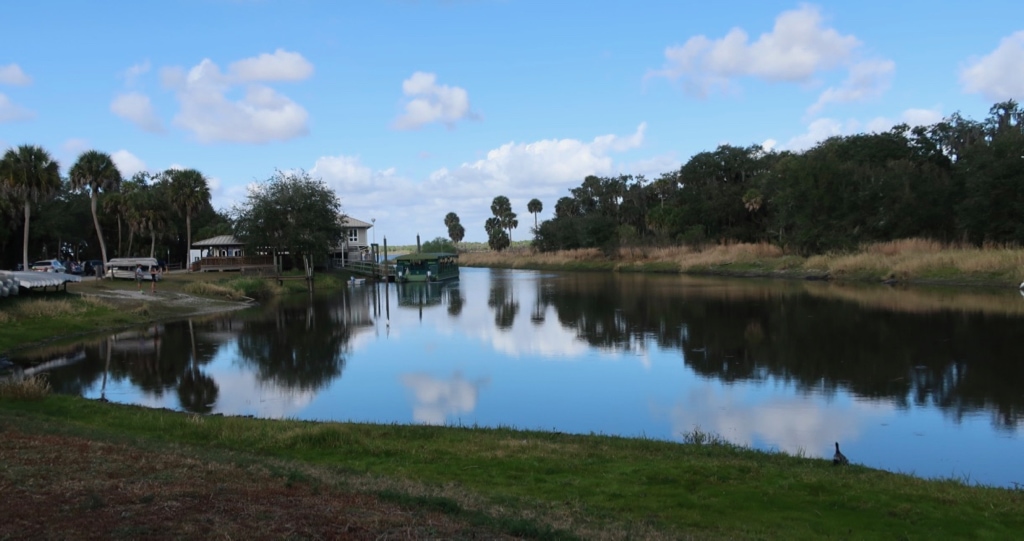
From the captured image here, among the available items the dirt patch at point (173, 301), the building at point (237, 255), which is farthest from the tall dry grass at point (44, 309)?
the building at point (237, 255)

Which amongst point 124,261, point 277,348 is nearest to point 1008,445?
point 277,348

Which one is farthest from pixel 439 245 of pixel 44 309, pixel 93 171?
pixel 44 309

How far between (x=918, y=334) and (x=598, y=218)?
75245 mm

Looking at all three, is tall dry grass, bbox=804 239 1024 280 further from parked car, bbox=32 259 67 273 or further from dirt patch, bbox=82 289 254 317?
parked car, bbox=32 259 67 273

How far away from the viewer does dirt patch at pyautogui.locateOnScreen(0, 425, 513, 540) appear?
6.40 meters

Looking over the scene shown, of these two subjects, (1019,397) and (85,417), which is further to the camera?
(1019,397)

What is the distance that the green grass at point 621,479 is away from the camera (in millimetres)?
8422

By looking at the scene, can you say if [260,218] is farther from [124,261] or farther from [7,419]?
[7,419]

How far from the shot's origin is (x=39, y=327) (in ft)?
99.5

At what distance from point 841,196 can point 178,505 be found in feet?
223

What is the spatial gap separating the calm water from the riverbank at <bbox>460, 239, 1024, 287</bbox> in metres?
5.90

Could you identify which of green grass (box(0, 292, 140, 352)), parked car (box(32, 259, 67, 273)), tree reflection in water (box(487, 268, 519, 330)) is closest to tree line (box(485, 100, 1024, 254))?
tree reflection in water (box(487, 268, 519, 330))

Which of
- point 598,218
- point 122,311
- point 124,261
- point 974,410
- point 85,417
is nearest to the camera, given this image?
point 85,417

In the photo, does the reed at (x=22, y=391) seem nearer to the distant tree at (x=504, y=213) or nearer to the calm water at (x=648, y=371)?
the calm water at (x=648, y=371)
